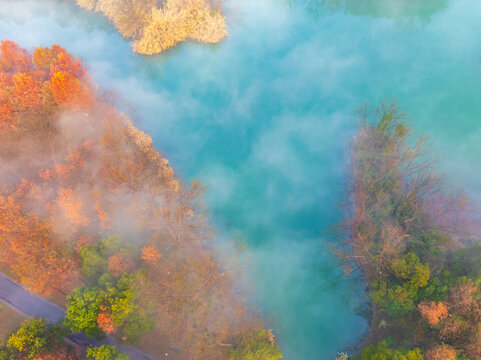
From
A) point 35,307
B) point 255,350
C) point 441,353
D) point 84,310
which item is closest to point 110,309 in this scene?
point 84,310

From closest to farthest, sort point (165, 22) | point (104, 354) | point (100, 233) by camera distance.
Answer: point (104, 354)
point (100, 233)
point (165, 22)

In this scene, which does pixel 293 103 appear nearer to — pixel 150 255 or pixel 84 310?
pixel 150 255

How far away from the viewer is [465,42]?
4791 centimetres

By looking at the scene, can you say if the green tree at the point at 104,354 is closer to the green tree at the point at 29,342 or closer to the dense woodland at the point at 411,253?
the green tree at the point at 29,342

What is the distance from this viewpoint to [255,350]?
82.0 ft


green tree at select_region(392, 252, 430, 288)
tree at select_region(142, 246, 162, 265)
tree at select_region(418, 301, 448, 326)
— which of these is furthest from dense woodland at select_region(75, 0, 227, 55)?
tree at select_region(418, 301, 448, 326)

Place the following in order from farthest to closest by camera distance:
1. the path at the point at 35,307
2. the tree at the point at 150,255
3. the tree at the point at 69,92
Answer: the tree at the point at 69,92, the tree at the point at 150,255, the path at the point at 35,307

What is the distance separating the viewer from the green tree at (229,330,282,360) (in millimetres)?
24750

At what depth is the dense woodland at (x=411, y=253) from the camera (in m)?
23.9

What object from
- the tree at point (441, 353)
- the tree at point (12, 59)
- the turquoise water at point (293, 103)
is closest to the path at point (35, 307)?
the turquoise water at point (293, 103)

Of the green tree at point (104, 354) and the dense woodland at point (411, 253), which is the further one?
the dense woodland at point (411, 253)

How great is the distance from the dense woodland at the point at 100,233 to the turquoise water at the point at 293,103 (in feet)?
17.2

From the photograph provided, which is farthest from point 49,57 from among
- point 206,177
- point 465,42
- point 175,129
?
point 465,42

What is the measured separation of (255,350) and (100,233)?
20301 millimetres
